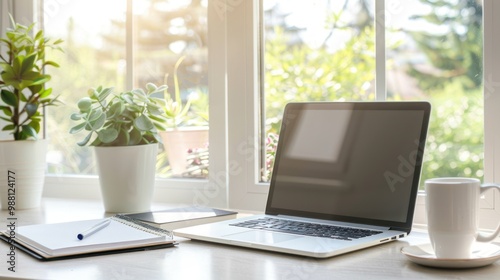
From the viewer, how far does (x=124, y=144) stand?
5.70ft

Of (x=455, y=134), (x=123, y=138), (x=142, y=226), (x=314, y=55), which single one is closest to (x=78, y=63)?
(x=123, y=138)

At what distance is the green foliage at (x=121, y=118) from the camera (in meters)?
1.72

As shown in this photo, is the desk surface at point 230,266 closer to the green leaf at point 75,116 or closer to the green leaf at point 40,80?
the green leaf at point 75,116

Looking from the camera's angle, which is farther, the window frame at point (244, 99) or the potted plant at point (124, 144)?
the window frame at point (244, 99)

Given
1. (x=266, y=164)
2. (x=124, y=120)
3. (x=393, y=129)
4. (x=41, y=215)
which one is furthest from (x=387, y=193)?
(x=41, y=215)

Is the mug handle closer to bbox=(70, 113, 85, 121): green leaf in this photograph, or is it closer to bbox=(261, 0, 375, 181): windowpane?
bbox=(261, 0, 375, 181): windowpane

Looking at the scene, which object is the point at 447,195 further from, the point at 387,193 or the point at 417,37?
the point at 417,37

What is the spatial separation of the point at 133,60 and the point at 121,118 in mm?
369

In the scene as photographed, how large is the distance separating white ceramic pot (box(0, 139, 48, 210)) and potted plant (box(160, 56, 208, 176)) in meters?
0.35

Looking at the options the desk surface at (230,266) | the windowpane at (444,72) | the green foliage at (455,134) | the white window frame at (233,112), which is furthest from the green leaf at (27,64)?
the green foliage at (455,134)

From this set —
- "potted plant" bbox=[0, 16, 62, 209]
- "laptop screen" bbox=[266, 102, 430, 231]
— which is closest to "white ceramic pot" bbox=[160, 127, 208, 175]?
"potted plant" bbox=[0, 16, 62, 209]

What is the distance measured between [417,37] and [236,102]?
0.51m

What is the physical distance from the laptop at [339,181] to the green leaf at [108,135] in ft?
1.34

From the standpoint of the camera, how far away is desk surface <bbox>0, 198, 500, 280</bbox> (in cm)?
105
